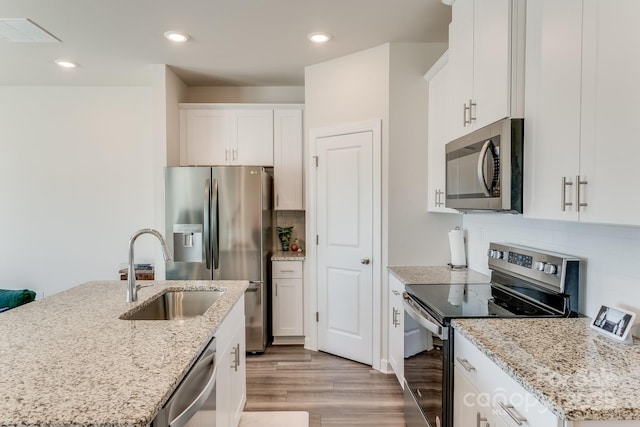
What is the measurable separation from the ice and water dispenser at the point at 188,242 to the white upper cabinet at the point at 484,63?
2.30m

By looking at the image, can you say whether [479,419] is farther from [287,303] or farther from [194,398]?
[287,303]

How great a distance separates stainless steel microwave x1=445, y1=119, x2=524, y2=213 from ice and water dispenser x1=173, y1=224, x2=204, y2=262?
2288mm

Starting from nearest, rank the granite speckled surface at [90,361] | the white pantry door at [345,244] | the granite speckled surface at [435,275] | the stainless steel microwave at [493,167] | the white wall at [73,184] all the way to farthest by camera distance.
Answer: the granite speckled surface at [90,361] → the stainless steel microwave at [493,167] → the granite speckled surface at [435,275] → the white pantry door at [345,244] → the white wall at [73,184]

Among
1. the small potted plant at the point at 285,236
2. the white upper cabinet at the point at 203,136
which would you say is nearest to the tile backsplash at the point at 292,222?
the small potted plant at the point at 285,236

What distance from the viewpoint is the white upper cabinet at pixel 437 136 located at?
2625mm

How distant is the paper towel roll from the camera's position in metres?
2.81

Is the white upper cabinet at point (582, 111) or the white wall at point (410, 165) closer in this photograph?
the white upper cabinet at point (582, 111)

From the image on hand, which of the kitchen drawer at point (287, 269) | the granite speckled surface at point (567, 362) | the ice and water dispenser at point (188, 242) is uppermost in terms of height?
the ice and water dispenser at point (188, 242)

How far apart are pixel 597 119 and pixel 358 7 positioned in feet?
5.74

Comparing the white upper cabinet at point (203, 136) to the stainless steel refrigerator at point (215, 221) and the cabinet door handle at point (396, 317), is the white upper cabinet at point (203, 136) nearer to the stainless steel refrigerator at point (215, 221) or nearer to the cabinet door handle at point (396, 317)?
the stainless steel refrigerator at point (215, 221)

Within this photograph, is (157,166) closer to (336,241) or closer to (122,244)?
(122,244)

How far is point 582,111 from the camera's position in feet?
4.06

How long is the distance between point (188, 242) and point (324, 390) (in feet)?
5.63

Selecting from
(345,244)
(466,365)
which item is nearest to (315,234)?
(345,244)
